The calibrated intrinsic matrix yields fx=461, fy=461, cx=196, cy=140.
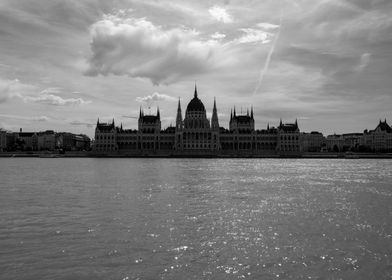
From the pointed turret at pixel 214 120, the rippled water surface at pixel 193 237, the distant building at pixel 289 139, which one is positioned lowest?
the rippled water surface at pixel 193 237

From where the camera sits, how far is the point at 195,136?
182875 mm

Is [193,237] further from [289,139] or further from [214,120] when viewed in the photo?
[289,139]

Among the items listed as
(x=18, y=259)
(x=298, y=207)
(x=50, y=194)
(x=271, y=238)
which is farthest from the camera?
(x=50, y=194)

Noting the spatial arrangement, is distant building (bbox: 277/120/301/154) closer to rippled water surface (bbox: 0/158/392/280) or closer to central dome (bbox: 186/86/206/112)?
central dome (bbox: 186/86/206/112)

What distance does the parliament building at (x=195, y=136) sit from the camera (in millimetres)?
183375

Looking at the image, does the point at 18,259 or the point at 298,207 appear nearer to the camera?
the point at 18,259

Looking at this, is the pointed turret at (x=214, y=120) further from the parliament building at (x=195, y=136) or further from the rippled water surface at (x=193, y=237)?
the rippled water surface at (x=193, y=237)

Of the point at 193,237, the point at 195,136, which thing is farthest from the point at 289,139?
the point at 193,237

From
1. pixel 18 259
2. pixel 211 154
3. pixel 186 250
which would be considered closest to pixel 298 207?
pixel 186 250

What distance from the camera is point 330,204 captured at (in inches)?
1251

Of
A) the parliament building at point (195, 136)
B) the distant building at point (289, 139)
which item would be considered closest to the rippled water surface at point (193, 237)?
the parliament building at point (195, 136)

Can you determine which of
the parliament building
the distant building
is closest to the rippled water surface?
the parliament building

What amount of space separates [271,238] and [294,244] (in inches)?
53.4

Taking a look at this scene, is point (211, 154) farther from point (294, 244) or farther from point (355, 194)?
point (294, 244)
